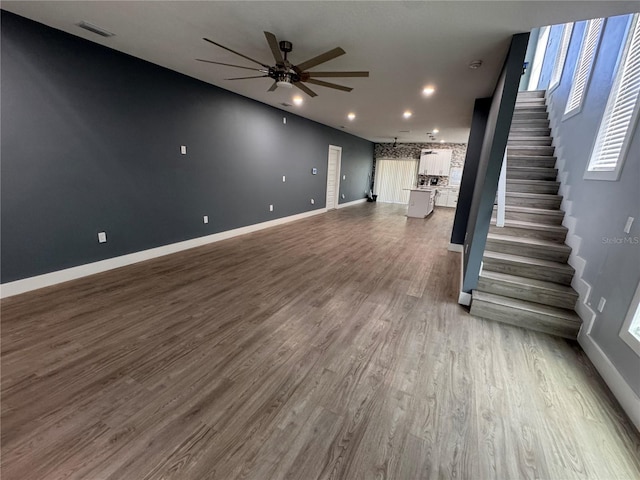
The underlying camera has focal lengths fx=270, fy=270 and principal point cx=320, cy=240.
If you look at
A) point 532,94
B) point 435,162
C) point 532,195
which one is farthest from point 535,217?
point 435,162

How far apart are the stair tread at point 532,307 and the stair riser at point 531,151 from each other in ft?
8.71

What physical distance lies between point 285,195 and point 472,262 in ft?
15.3

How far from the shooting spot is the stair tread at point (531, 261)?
284 centimetres

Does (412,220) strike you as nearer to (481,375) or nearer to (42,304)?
(481,375)

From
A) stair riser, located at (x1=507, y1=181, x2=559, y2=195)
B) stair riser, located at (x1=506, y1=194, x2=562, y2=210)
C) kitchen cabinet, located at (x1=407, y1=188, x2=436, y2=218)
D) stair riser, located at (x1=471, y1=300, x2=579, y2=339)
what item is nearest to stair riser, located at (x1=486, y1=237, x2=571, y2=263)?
stair riser, located at (x1=471, y1=300, x2=579, y2=339)

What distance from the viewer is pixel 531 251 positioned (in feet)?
10.2

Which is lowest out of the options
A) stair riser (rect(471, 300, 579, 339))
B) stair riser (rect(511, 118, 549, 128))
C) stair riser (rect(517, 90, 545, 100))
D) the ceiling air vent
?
stair riser (rect(471, 300, 579, 339))

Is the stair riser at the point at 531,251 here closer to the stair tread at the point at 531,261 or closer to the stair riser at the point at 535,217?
the stair tread at the point at 531,261

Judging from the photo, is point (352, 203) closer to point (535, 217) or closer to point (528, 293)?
point (535, 217)

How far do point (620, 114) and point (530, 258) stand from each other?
1.54 m

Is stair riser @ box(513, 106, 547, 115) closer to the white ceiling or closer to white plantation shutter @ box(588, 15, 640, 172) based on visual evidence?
the white ceiling

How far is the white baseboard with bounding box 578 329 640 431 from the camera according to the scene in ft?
5.41

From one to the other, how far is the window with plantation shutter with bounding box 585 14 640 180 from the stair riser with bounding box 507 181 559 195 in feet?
3.34

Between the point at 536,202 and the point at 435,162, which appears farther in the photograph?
the point at 435,162
